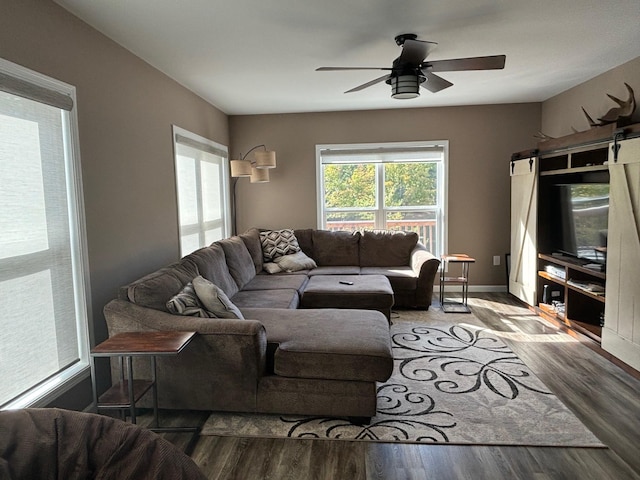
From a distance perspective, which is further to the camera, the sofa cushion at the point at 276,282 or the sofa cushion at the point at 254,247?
the sofa cushion at the point at 254,247

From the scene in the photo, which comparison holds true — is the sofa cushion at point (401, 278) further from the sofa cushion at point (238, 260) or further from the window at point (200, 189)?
the window at point (200, 189)

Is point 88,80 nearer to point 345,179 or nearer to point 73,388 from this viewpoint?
point 73,388

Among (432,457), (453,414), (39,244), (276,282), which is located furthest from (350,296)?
(39,244)

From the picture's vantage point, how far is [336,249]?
17.4 ft

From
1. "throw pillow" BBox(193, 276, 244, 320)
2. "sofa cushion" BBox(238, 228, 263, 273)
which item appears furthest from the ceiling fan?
"sofa cushion" BBox(238, 228, 263, 273)

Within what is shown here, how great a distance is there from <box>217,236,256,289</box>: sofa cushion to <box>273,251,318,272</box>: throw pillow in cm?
44

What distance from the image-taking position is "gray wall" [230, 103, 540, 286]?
213 inches

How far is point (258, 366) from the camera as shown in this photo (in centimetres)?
244

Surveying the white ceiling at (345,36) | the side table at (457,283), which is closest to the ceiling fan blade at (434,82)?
the white ceiling at (345,36)

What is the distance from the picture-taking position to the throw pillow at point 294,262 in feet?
15.9

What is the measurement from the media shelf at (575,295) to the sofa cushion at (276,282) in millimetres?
2465

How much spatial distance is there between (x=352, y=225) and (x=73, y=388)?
155 inches

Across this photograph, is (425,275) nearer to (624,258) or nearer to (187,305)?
(624,258)

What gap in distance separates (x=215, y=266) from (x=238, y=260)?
0.58 m
